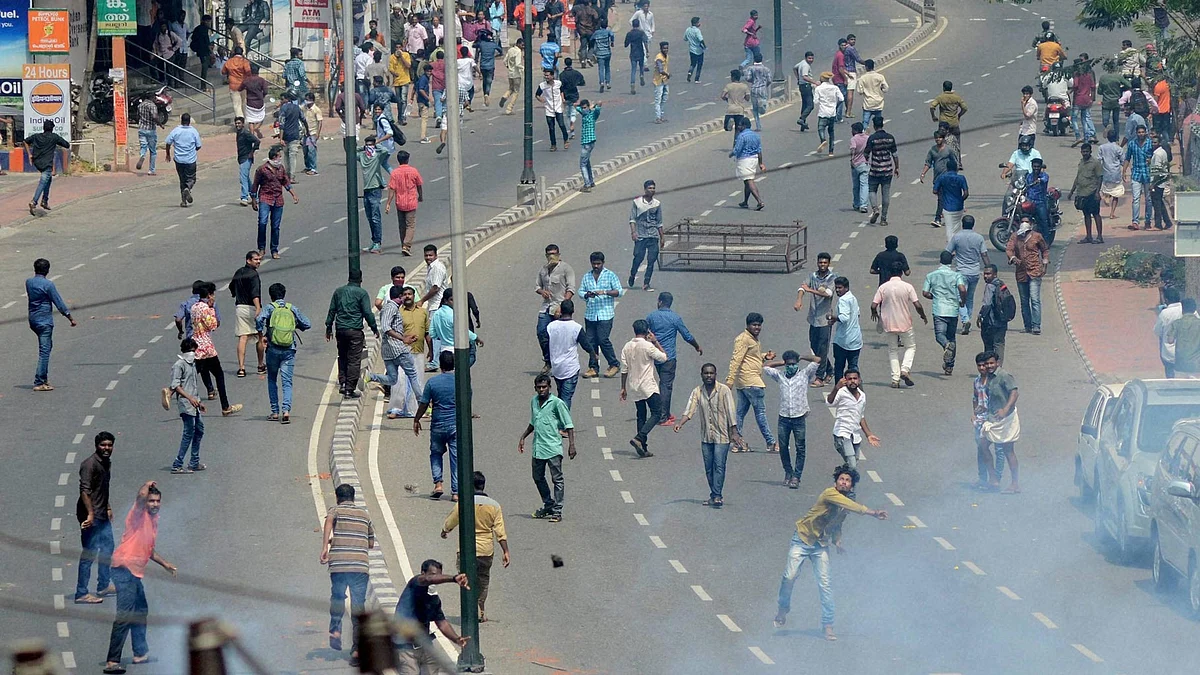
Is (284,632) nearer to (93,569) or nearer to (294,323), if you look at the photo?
(93,569)

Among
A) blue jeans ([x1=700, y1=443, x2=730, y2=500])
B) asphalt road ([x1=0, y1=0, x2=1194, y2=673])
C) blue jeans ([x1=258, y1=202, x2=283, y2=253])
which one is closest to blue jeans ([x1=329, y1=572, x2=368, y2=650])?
asphalt road ([x1=0, y1=0, x2=1194, y2=673])

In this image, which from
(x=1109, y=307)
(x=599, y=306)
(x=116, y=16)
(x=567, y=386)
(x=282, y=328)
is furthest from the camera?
(x=116, y=16)

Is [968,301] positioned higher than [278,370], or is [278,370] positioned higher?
[968,301]

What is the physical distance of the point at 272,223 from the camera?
88.2ft

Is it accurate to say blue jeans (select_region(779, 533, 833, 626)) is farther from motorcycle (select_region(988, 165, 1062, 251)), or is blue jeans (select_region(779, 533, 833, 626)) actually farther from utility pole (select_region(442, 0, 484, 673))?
motorcycle (select_region(988, 165, 1062, 251))

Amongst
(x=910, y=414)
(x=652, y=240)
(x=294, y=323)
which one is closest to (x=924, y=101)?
(x=652, y=240)

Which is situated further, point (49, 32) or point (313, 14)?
point (313, 14)

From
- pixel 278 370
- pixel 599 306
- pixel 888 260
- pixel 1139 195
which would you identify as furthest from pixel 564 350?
pixel 1139 195

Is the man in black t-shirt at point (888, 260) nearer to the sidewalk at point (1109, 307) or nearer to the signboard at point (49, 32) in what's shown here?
the sidewalk at point (1109, 307)

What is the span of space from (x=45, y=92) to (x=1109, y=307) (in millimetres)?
18529

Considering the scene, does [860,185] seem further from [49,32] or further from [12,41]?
[12,41]

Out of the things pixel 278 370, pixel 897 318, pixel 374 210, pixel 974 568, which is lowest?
pixel 974 568

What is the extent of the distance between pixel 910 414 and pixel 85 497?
9643 millimetres

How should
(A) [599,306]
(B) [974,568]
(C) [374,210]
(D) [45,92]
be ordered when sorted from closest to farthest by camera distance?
(B) [974,568] < (A) [599,306] < (C) [374,210] < (D) [45,92]
